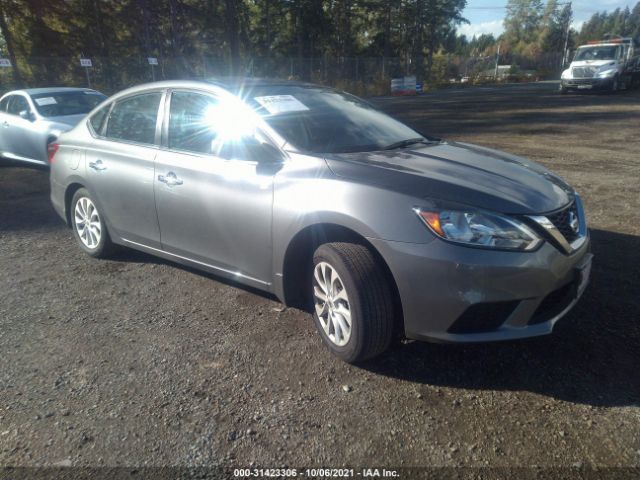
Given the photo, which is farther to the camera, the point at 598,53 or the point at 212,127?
the point at 598,53

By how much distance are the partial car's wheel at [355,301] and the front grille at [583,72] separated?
25.3 m

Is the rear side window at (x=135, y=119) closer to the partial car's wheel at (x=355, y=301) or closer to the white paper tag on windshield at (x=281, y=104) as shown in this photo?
the white paper tag on windshield at (x=281, y=104)

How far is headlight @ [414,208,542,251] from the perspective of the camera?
8.17 ft

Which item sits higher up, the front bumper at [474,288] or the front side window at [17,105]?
the front side window at [17,105]

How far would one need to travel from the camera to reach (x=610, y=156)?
8.97 metres

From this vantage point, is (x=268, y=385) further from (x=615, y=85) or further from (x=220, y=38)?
(x=220, y=38)

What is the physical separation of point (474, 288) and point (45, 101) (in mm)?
9180

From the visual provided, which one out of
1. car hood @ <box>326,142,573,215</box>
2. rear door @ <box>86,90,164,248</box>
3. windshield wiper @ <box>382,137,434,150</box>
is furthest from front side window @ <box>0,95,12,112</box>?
car hood @ <box>326,142,573,215</box>

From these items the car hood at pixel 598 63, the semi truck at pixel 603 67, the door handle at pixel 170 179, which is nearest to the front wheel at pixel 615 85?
the semi truck at pixel 603 67

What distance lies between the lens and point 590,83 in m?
23.5

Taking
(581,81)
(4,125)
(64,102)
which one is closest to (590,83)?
(581,81)

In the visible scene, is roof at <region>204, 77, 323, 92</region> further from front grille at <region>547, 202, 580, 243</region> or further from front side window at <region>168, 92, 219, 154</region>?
front grille at <region>547, 202, 580, 243</region>

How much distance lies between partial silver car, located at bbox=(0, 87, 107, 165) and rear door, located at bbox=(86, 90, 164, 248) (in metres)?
4.81

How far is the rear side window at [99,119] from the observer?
14.9ft
